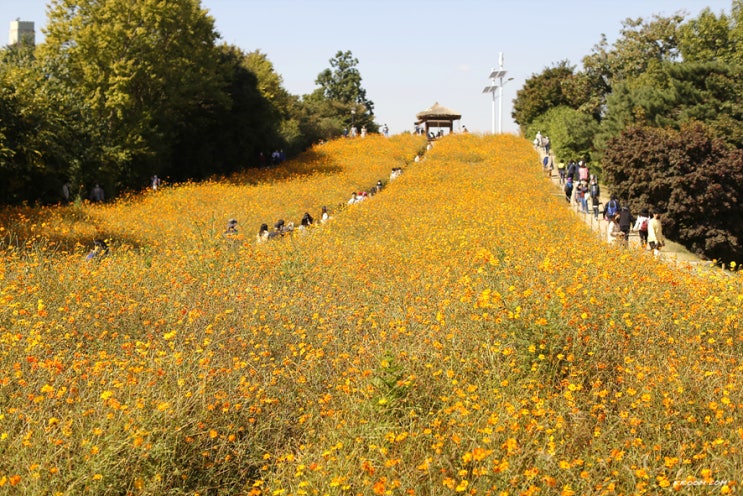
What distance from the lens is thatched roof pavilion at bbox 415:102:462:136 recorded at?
5769 cm

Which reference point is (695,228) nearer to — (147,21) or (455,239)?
(455,239)

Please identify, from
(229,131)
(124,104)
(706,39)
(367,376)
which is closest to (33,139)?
(124,104)

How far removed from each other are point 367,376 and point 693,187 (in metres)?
22.5

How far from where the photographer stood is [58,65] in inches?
1138

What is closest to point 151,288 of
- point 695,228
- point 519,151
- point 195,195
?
point 195,195

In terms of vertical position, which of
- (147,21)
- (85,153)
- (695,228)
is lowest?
(695,228)

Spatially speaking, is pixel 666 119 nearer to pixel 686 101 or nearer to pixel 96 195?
pixel 686 101

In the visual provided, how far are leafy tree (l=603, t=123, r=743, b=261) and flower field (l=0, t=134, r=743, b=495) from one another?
15.0 metres

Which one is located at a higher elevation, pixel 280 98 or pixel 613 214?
pixel 280 98

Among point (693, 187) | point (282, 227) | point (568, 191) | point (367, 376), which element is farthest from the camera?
point (568, 191)

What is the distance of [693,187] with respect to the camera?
2514 cm

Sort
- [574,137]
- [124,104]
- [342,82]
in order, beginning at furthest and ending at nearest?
Result: [342,82] < [574,137] < [124,104]

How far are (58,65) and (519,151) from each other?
2672 centimetres

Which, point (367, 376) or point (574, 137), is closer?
point (367, 376)
